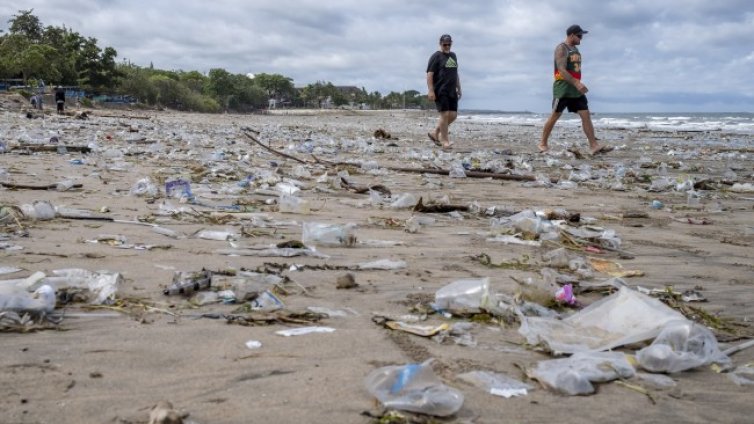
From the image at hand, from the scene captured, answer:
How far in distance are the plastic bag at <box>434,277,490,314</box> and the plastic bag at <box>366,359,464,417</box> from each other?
0.64m

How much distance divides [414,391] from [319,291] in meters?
0.94

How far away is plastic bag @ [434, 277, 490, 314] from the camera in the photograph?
2.00m

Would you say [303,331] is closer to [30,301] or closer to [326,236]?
[30,301]

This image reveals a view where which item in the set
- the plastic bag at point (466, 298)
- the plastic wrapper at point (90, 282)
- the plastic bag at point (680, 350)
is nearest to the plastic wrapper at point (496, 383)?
the plastic bag at point (680, 350)

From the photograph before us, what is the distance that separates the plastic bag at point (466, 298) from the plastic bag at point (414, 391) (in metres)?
0.64

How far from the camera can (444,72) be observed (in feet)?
28.8

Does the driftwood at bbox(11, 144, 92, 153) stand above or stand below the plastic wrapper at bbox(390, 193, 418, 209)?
above

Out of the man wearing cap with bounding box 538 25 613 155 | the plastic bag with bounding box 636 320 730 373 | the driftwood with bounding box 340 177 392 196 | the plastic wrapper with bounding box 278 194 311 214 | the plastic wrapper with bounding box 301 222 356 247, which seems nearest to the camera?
the plastic bag with bounding box 636 320 730 373

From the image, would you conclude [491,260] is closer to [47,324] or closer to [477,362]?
[477,362]

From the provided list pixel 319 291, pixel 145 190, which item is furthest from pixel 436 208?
pixel 145 190

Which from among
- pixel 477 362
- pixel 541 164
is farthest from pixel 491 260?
pixel 541 164

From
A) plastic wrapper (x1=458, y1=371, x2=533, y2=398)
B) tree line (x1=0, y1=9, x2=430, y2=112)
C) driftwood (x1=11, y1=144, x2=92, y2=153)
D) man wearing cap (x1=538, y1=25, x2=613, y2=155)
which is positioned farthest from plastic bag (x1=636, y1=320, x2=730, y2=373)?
tree line (x1=0, y1=9, x2=430, y2=112)

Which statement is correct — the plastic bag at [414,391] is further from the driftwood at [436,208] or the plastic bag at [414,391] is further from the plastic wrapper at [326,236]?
the driftwood at [436,208]

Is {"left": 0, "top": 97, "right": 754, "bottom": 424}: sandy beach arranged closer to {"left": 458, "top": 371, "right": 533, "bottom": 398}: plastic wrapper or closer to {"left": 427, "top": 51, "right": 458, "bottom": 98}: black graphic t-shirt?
{"left": 458, "top": 371, "right": 533, "bottom": 398}: plastic wrapper
